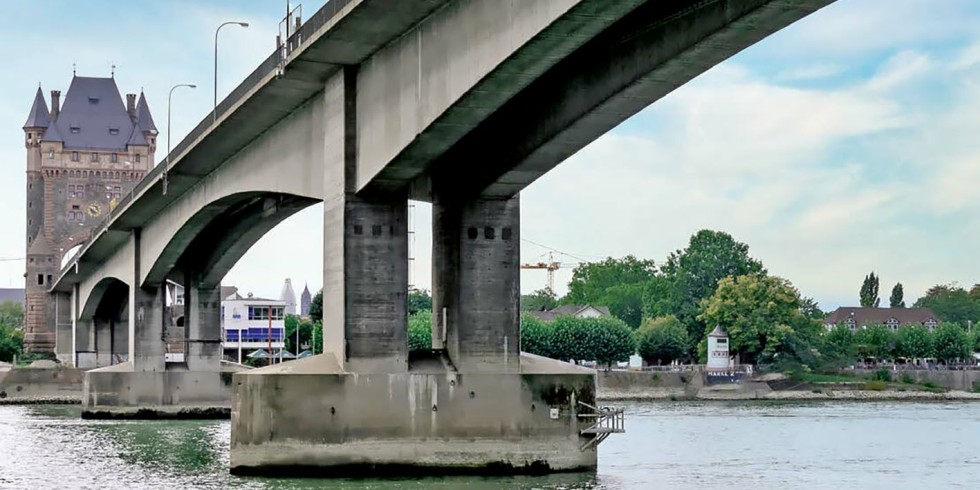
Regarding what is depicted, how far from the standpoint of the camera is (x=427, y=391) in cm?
3781

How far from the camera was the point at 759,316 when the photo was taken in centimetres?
13312

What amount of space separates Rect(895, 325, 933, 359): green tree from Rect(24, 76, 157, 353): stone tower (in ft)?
278

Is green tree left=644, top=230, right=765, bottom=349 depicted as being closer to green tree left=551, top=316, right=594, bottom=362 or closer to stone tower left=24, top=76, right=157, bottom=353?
green tree left=551, top=316, right=594, bottom=362

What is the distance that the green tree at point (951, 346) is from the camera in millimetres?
Answer: 145750

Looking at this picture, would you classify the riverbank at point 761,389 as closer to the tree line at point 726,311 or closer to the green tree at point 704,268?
the tree line at point 726,311

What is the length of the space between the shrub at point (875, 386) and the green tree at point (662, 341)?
71.8ft

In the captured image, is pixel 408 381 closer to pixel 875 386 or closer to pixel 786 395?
pixel 786 395

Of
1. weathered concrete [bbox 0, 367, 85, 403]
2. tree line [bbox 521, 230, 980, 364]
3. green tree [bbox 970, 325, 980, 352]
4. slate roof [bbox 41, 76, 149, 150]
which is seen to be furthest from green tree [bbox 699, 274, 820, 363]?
slate roof [bbox 41, 76, 149, 150]

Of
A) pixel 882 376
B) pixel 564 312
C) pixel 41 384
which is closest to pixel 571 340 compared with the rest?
pixel 882 376

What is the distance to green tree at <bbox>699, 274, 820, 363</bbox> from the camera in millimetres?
132375

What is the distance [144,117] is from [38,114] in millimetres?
12417

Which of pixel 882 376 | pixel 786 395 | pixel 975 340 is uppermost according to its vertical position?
pixel 975 340

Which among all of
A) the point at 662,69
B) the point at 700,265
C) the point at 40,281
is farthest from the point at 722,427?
the point at 40,281

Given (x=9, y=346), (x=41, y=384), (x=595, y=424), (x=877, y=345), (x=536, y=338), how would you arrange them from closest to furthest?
(x=595, y=424) < (x=41, y=384) < (x=536, y=338) < (x=877, y=345) < (x=9, y=346)
